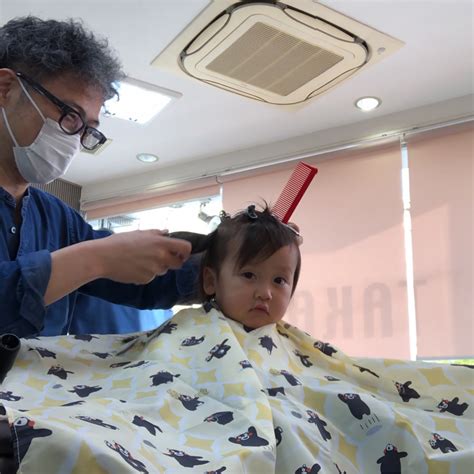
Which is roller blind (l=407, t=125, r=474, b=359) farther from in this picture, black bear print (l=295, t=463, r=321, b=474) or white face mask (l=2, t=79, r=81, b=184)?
black bear print (l=295, t=463, r=321, b=474)

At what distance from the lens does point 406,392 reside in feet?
3.54

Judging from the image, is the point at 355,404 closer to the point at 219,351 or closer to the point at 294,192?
the point at 219,351

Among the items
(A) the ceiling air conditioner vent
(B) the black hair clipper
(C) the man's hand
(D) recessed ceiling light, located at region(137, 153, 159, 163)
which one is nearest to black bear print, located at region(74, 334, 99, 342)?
(C) the man's hand

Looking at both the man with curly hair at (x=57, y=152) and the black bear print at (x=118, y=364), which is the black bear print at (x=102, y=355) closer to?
the black bear print at (x=118, y=364)

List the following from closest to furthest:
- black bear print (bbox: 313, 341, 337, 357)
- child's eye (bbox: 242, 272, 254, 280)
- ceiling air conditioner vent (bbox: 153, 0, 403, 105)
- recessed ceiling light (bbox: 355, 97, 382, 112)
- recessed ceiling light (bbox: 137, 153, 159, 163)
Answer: black bear print (bbox: 313, 341, 337, 357), child's eye (bbox: 242, 272, 254, 280), ceiling air conditioner vent (bbox: 153, 0, 403, 105), recessed ceiling light (bbox: 355, 97, 382, 112), recessed ceiling light (bbox: 137, 153, 159, 163)

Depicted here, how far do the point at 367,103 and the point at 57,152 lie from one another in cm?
203

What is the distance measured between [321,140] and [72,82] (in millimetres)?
2240

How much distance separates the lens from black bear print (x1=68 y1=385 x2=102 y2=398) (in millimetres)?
902

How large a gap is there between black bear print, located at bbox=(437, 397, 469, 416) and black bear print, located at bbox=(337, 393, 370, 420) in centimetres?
21

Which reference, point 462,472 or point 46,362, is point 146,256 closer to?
point 46,362

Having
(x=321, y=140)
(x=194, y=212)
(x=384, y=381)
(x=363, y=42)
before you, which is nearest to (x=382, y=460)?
(x=384, y=381)

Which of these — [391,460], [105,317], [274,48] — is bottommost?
A: [391,460]

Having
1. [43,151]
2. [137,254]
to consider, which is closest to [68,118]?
[43,151]

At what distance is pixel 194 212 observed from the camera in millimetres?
3953
